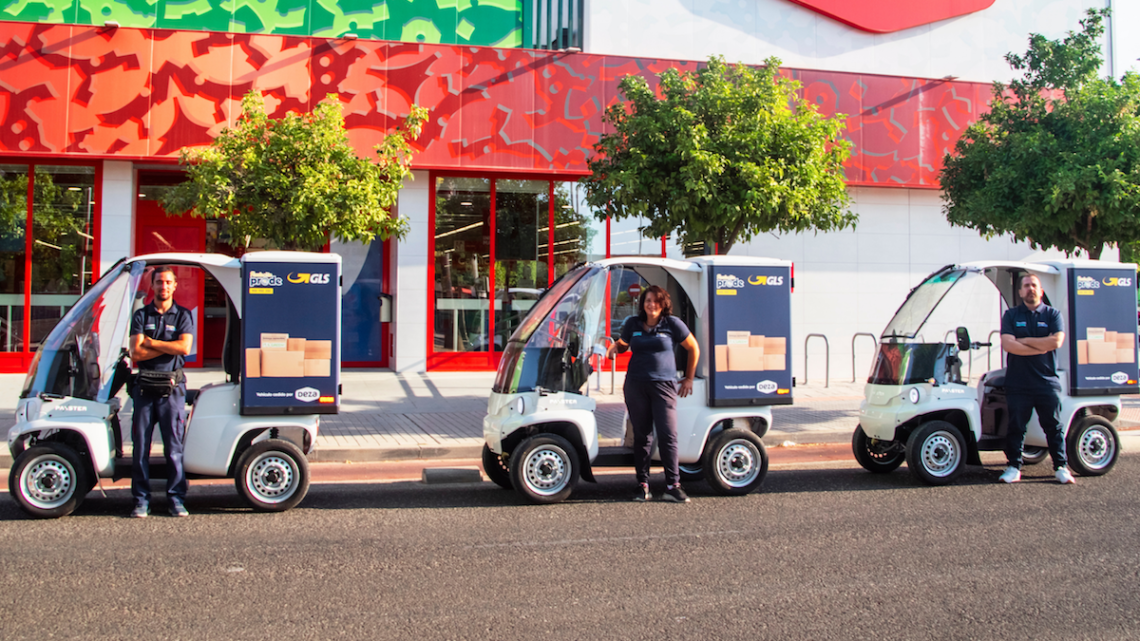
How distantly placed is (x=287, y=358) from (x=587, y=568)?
288 centimetres

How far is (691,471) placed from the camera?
7.49 meters

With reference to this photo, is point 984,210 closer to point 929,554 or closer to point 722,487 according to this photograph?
point 722,487

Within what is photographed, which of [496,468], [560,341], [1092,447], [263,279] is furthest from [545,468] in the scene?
[1092,447]

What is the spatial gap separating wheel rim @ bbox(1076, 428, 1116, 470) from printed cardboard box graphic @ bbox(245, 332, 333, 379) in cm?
665

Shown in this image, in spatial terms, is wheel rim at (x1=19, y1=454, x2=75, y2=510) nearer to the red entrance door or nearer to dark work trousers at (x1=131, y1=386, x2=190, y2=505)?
dark work trousers at (x1=131, y1=386, x2=190, y2=505)

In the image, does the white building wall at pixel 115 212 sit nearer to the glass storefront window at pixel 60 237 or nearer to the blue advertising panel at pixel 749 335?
the glass storefront window at pixel 60 237

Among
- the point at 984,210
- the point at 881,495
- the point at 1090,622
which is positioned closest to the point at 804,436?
the point at 881,495

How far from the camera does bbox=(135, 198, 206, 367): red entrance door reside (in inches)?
627

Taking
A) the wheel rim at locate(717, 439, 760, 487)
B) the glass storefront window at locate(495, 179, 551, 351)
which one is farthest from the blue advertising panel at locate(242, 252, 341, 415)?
the glass storefront window at locate(495, 179, 551, 351)

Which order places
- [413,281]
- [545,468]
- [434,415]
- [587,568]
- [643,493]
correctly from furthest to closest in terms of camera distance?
[413,281] → [434,415] → [643,493] → [545,468] → [587,568]

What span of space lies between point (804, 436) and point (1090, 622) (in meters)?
6.01

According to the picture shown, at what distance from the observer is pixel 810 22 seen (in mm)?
17859

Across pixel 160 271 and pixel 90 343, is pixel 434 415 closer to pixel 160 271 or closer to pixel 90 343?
pixel 160 271

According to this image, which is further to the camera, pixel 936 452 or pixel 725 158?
pixel 725 158
